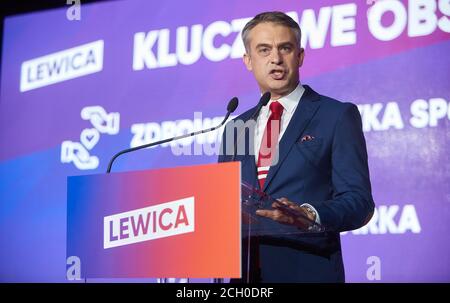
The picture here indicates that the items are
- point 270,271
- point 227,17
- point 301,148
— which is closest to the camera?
point 270,271

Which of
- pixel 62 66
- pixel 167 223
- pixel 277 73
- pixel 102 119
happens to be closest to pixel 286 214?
pixel 167 223

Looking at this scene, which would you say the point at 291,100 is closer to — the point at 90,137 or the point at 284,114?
the point at 284,114

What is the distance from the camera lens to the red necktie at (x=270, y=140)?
3289mm

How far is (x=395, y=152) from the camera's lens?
3.63 meters

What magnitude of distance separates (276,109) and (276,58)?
260 millimetres

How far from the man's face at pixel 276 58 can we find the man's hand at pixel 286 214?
107 centimetres

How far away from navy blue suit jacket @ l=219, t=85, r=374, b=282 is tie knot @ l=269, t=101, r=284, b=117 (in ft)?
0.29

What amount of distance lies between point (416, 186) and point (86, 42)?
2277mm

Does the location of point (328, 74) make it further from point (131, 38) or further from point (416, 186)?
point (131, 38)

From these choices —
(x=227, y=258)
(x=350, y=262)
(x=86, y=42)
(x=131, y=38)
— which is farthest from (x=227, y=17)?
(x=227, y=258)

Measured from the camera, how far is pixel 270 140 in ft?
11.0

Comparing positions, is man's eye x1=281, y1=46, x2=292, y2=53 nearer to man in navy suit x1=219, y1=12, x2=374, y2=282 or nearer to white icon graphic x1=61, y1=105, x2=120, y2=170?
man in navy suit x1=219, y1=12, x2=374, y2=282

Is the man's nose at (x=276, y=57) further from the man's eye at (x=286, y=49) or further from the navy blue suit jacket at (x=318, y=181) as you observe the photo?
the navy blue suit jacket at (x=318, y=181)

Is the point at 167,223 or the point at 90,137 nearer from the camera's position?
the point at 167,223
